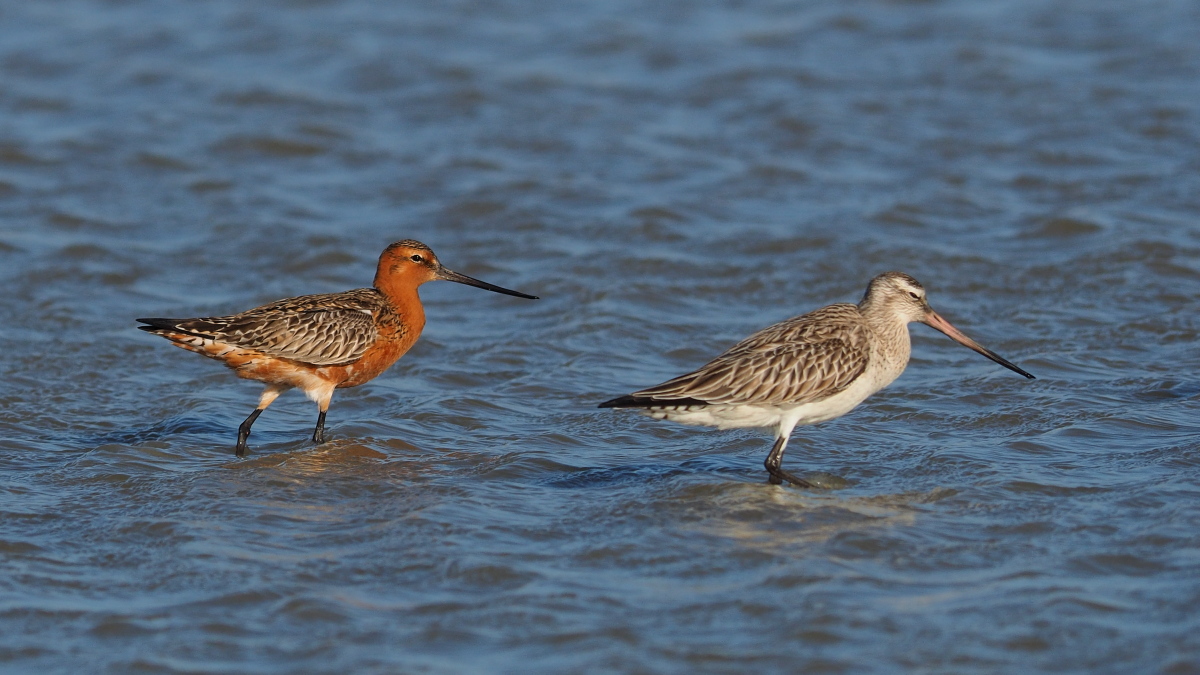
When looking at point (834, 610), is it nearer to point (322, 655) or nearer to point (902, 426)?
point (322, 655)

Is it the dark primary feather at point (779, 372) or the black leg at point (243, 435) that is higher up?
the dark primary feather at point (779, 372)

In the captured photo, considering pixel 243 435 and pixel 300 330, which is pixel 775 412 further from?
pixel 243 435

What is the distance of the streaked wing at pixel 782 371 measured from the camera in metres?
7.32

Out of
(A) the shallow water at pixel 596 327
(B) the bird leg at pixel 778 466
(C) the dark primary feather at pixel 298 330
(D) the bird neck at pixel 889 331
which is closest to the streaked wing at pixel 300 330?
(C) the dark primary feather at pixel 298 330

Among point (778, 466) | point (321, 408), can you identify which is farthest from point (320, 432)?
point (778, 466)

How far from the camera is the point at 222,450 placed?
832cm

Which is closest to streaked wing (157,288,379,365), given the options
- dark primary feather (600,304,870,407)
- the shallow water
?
the shallow water

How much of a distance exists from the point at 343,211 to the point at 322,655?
26.2 feet

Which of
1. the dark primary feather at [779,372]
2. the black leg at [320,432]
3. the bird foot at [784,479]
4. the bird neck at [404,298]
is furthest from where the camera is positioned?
the bird neck at [404,298]

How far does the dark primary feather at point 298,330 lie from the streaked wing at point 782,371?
1.98 meters

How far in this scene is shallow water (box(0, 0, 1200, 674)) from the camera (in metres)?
5.89

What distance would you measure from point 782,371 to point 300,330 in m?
2.70

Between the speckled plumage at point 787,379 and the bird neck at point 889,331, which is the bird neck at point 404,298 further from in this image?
the bird neck at point 889,331

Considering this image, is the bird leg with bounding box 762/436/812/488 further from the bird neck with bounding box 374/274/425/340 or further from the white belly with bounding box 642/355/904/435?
the bird neck with bounding box 374/274/425/340
